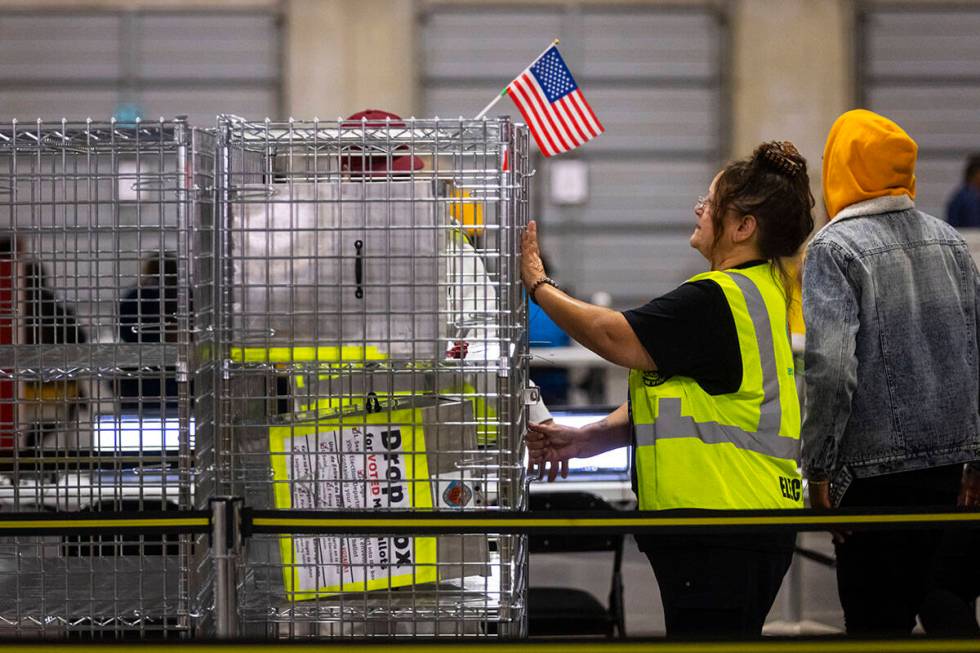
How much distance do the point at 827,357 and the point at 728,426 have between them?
43cm

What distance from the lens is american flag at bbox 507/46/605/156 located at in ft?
12.5

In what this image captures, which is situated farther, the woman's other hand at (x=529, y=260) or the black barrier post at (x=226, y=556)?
the woman's other hand at (x=529, y=260)

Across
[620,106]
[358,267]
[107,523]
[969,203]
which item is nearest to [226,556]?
[107,523]

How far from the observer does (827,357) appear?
3059 millimetres

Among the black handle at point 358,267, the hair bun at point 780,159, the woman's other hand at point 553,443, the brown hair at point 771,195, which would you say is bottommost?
the woman's other hand at point 553,443

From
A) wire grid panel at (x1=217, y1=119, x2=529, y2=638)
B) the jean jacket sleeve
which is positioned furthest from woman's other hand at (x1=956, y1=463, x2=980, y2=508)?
wire grid panel at (x1=217, y1=119, x2=529, y2=638)

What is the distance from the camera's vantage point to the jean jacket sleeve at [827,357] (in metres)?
3.05

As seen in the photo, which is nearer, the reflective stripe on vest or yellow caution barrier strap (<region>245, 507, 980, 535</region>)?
yellow caution barrier strap (<region>245, 507, 980, 535</region>)

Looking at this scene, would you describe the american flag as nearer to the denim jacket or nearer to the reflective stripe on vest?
the denim jacket

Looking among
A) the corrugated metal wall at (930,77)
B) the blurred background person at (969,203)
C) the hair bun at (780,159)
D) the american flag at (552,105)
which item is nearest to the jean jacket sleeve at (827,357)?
the hair bun at (780,159)

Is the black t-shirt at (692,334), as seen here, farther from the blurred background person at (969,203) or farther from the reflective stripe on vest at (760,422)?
the blurred background person at (969,203)

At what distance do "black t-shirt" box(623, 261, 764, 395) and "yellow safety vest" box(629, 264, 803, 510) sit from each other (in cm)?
3

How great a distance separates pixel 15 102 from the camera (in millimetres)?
12523

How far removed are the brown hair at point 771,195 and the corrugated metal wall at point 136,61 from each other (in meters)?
10.2
